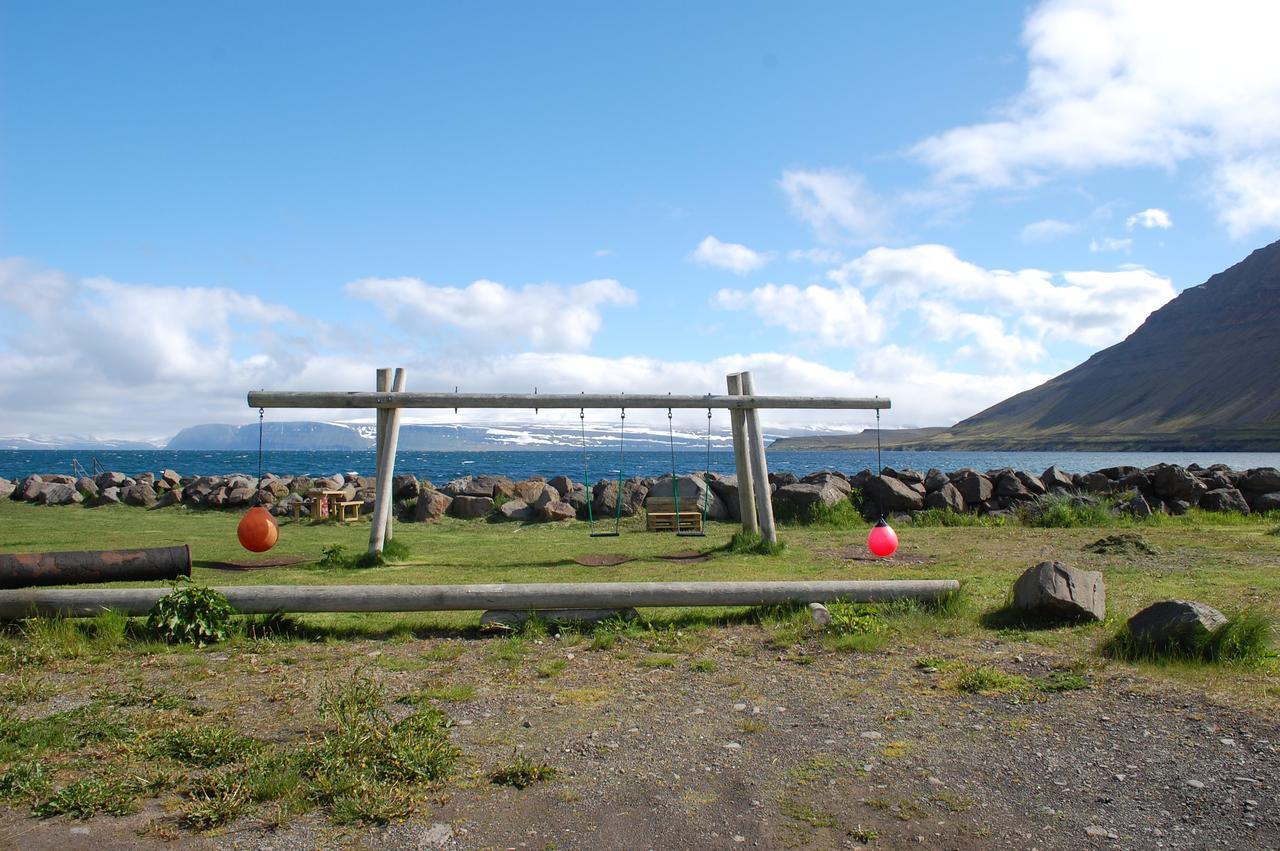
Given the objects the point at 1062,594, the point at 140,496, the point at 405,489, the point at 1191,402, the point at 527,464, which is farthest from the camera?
the point at 1191,402

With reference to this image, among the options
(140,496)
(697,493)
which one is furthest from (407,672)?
(140,496)

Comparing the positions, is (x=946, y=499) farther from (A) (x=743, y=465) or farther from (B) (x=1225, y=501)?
(A) (x=743, y=465)

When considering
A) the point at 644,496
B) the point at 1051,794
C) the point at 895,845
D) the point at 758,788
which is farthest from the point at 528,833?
the point at 644,496

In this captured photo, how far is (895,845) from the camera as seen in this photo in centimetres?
378

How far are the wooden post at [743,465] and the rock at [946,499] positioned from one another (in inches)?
267

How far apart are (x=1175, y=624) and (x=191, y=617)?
7.54m

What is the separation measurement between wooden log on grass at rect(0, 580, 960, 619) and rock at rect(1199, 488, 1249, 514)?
1522 centimetres

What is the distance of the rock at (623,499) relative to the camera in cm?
1975

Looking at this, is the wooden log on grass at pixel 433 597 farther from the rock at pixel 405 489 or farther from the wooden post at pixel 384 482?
the rock at pixel 405 489

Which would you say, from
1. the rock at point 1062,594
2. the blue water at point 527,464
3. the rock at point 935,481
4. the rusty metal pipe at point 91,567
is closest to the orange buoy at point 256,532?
the rusty metal pipe at point 91,567

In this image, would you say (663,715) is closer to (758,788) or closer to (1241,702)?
(758,788)

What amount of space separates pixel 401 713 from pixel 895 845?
3.12 meters

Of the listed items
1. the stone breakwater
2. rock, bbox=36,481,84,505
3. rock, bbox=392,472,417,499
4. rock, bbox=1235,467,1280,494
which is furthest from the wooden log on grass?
rock, bbox=36,481,84,505

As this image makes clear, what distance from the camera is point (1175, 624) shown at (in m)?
6.36
